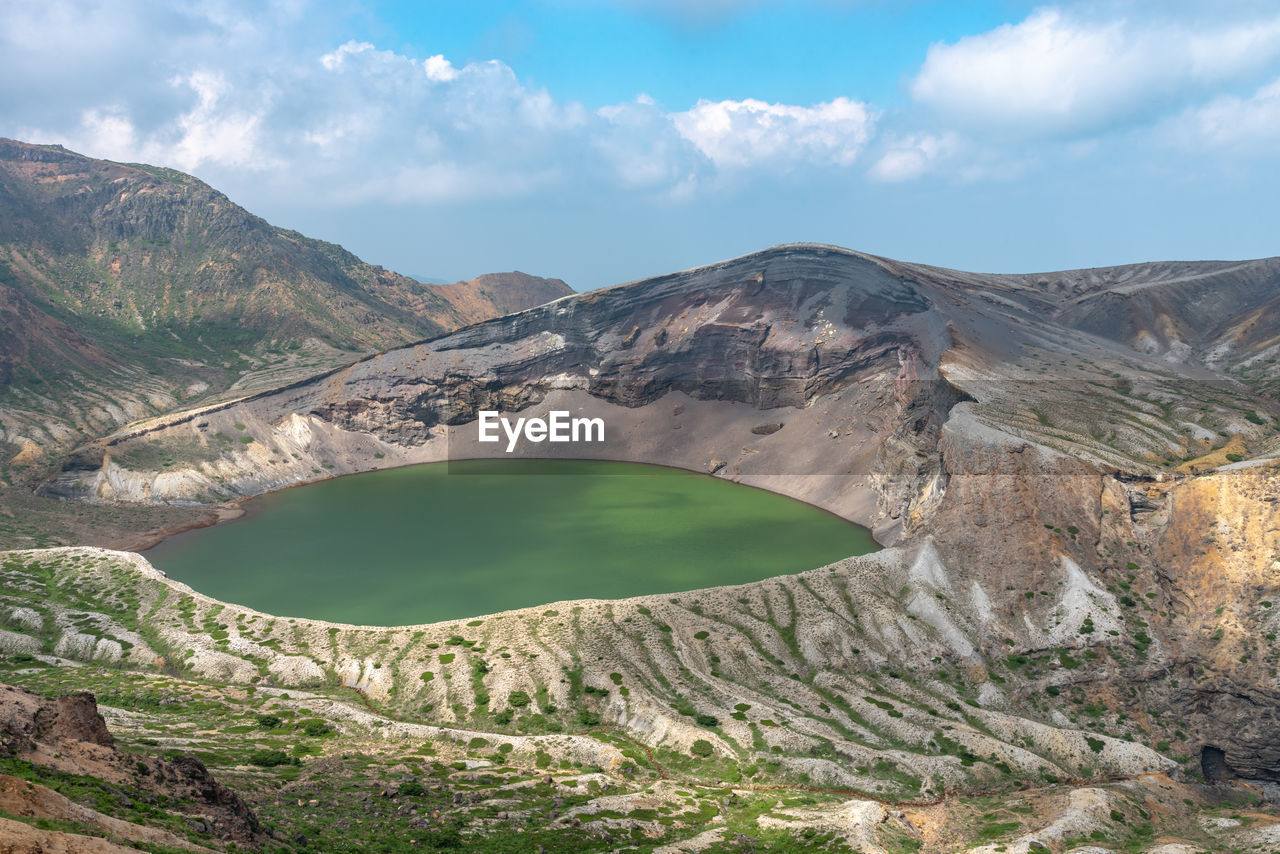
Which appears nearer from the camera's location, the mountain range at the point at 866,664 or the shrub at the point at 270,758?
the shrub at the point at 270,758

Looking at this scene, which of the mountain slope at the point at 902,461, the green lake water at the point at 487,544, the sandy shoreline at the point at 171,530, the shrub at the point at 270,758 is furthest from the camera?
the sandy shoreline at the point at 171,530

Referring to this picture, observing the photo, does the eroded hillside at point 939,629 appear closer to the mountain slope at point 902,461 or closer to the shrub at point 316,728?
the mountain slope at point 902,461

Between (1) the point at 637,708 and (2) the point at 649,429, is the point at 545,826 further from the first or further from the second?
(2) the point at 649,429

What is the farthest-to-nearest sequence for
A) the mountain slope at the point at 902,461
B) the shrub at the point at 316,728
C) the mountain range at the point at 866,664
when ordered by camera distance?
1. the mountain slope at the point at 902,461
2. the shrub at the point at 316,728
3. the mountain range at the point at 866,664

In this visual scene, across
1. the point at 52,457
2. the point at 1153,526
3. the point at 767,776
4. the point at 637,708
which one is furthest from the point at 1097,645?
the point at 52,457

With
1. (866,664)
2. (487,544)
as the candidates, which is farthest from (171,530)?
(866,664)

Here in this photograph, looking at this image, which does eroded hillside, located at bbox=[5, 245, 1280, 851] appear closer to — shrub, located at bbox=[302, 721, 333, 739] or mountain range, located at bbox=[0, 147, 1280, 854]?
mountain range, located at bbox=[0, 147, 1280, 854]

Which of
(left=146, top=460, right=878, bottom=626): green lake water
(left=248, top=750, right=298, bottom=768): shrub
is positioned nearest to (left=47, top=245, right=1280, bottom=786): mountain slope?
(left=146, top=460, right=878, bottom=626): green lake water

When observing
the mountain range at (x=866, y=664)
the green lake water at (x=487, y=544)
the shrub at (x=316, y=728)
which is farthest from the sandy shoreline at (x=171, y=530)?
the shrub at (x=316, y=728)
